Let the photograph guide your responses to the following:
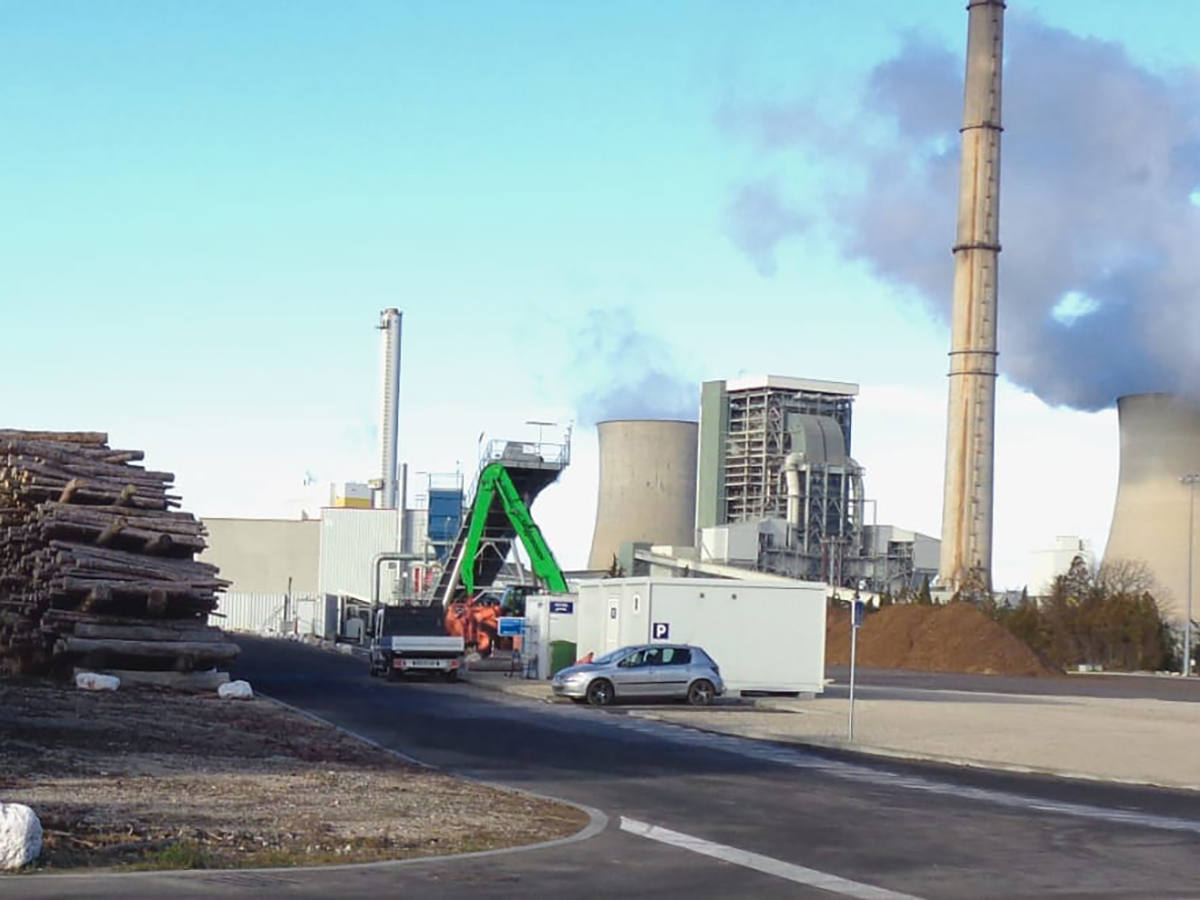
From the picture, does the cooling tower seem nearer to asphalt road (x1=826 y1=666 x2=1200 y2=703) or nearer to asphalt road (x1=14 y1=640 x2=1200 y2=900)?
asphalt road (x1=826 y1=666 x2=1200 y2=703)

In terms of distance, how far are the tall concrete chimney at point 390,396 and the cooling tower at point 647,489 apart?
1313 cm

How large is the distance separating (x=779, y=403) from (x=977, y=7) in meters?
31.2

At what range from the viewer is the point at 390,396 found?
93.8 m

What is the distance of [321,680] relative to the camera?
43.7 m

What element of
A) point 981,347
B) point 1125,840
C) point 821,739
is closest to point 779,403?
point 981,347

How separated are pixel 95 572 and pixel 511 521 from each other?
31.0 meters

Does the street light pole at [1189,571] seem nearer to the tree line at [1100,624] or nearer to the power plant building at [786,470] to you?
the tree line at [1100,624]

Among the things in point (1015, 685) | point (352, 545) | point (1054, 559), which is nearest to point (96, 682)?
point (1015, 685)

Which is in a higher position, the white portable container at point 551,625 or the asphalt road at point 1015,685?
the white portable container at point 551,625

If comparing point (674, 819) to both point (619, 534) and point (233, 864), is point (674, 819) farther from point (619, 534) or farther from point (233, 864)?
point (619, 534)

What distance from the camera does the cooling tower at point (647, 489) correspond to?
3445 inches

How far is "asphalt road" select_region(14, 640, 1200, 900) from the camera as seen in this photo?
11.3 m

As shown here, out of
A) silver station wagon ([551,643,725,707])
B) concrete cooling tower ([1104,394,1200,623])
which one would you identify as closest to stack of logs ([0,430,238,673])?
silver station wagon ([551,643,725,707])

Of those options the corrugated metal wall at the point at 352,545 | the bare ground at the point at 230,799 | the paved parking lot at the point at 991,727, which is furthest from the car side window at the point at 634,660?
the corrugated metal wall at the point at 352,545
